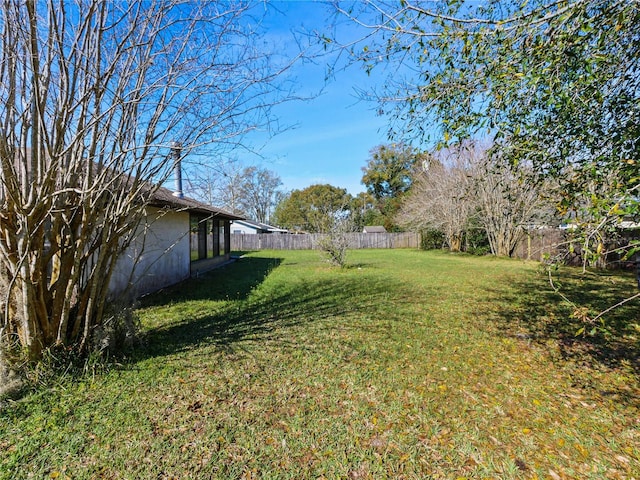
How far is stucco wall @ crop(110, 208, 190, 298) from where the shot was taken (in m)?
6.34

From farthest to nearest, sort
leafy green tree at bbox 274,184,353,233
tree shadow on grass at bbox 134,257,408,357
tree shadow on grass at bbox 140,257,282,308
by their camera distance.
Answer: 1. leafy green tree at bbox 274,184,353,233
2. tree shadow on grass at bbox 140,257,282,308
3. tree shadow on grass at bbox 134,257,408,357

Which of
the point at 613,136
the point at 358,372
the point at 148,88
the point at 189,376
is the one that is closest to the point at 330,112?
the point at 148,88

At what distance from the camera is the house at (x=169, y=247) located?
20.3 feet

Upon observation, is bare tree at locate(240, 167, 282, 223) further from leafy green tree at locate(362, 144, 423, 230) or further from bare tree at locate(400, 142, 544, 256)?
bare tree at locate(400, 142, 544, 256)

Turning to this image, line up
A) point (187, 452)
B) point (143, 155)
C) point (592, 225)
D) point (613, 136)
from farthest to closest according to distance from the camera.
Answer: point (143, 155) < point (613, 136) < point (187, 452) < point (592, 225)

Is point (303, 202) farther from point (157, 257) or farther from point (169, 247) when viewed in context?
point (169, 247)

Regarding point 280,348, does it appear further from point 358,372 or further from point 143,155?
point 143,155

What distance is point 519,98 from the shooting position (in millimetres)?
3014

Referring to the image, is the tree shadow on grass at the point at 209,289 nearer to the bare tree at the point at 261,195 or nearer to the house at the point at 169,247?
the house at the point at 169,247

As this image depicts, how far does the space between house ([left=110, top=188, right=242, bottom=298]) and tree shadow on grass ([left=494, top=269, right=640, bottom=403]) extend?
5.08 metres

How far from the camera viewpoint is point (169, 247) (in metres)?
4.82

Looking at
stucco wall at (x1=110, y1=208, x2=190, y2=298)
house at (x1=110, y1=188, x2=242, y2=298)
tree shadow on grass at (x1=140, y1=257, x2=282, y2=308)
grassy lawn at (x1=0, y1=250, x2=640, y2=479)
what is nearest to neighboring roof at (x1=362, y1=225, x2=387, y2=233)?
house at (x1=110, y1=188, x2=242, y2=298)

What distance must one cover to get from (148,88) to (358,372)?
3.54 m

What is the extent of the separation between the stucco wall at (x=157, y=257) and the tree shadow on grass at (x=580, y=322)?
622cm
